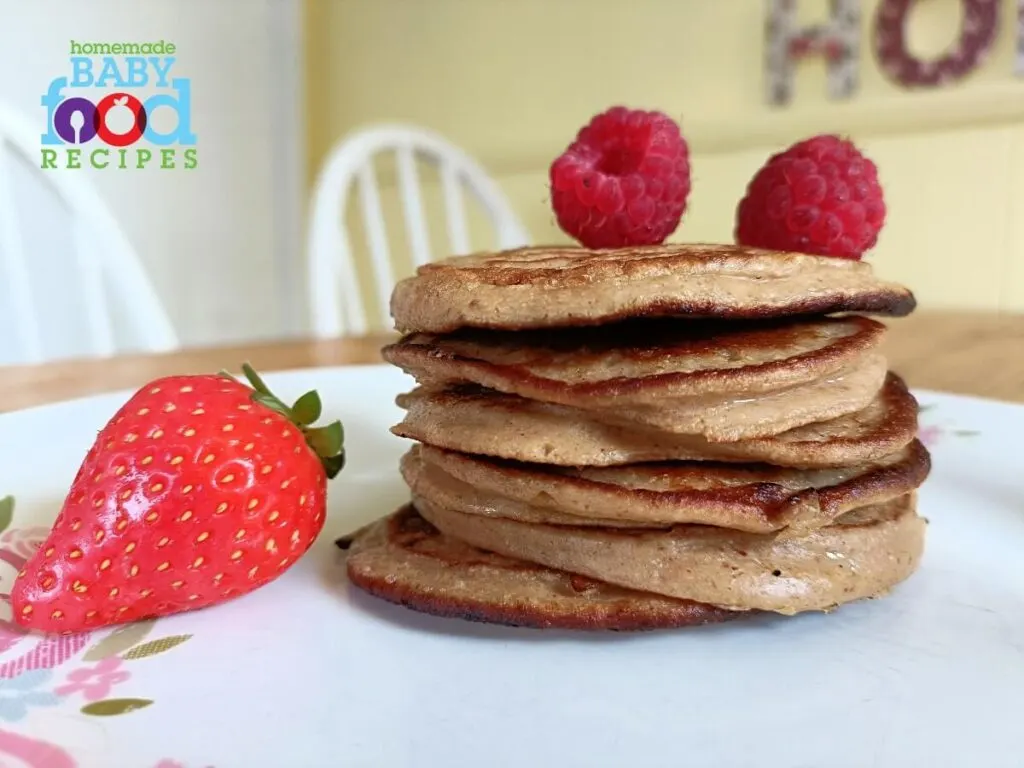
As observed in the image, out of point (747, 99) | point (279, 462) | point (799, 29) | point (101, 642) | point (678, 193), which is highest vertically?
point (799, 29)

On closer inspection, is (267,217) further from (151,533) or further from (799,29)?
(151,533)

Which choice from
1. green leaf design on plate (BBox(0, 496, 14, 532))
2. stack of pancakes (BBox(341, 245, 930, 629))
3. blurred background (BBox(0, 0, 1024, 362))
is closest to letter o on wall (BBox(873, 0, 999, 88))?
blurred background (BBox(0, 0, 1024, 362))

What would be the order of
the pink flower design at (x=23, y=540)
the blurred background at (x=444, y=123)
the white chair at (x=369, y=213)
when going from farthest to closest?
the blurred background at (x=444, y=123) < the white chair at (x=369, y=213) < the pink flower design at (x=23, y=540)

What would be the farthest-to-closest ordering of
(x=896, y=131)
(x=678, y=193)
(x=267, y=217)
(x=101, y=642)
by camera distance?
1. (x=267, y=217)
2. (x=896, y=131)
3. (x=678, y=193)
4. (x=101, y=642)

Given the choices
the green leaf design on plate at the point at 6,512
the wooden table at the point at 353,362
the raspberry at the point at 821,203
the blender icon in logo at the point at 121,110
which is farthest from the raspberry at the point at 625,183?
the blender icon in logo at the point at 121,110

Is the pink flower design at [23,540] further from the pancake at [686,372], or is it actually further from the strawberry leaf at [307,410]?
the pancake at [686,372]

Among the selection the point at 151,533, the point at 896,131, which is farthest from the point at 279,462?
the point at 896,131

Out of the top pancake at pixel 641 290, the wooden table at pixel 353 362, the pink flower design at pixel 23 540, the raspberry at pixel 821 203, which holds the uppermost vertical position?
the raspberry at pixel 821 203
